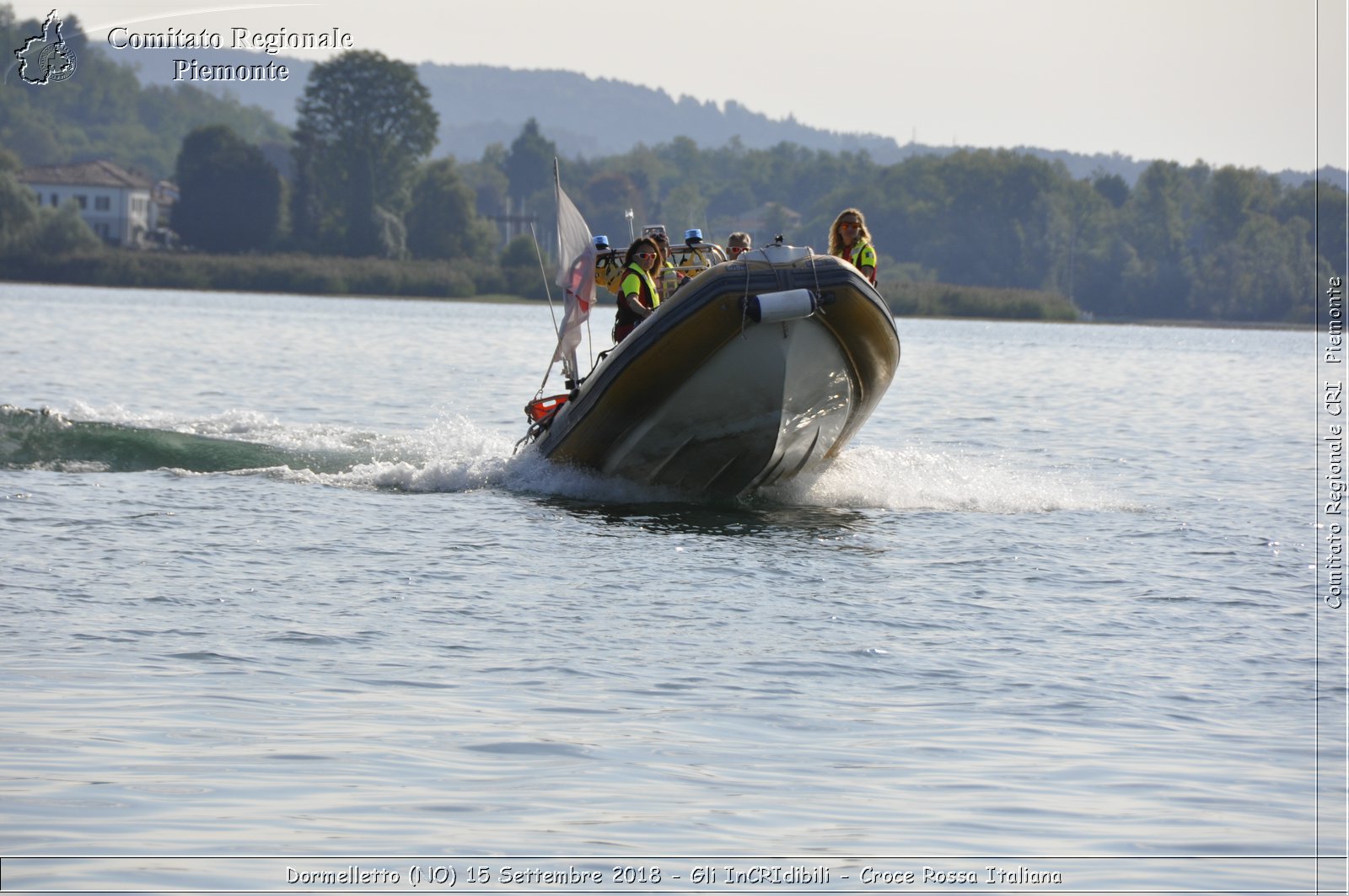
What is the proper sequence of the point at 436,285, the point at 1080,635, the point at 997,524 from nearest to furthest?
1. the point at 1080,635
2. the point at 997,524
3. the point at 436,285

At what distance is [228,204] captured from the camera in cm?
8919

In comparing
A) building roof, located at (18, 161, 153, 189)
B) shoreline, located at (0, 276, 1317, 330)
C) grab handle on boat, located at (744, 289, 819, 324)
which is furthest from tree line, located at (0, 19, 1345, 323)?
grab handle on boat, located at (744, 289, 819, 324)

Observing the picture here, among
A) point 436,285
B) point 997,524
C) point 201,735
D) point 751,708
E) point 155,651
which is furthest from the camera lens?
point 436,285

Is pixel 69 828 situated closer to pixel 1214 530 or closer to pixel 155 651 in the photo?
pixel 155 651

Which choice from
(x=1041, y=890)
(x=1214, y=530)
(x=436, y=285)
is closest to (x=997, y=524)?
(x=1214, y=530)

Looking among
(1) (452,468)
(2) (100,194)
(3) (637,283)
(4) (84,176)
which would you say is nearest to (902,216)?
(2) (100,194)

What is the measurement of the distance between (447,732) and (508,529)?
18.6 feet

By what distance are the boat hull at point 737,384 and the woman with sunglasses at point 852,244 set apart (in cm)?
59

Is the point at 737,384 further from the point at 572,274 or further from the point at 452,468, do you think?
the point at 452,468

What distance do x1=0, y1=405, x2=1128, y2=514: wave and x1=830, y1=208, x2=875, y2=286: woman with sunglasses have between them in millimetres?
1915

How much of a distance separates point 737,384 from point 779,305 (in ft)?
2.84

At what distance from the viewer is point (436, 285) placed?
256 ft

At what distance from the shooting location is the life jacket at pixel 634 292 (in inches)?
523

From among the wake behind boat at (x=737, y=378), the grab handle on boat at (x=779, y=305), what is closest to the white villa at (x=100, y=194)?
the wake behind boat at (x=737, y=378)
